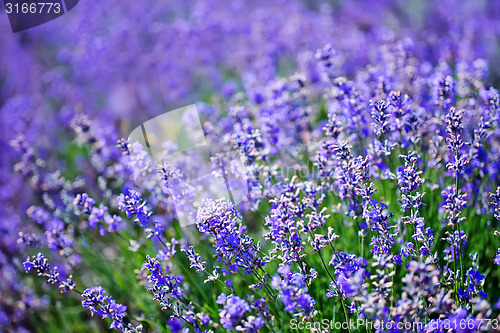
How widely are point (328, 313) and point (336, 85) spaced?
1.66 m

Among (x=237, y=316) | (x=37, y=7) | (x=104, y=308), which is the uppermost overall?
(x=37, y=7)

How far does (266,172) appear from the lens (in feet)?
9.00

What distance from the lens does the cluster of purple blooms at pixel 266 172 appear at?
2293 millimetres

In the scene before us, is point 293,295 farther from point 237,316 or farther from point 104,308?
point 104,308

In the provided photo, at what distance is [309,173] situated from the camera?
146 inches

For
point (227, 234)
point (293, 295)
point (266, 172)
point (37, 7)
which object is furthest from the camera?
point (37, 7)

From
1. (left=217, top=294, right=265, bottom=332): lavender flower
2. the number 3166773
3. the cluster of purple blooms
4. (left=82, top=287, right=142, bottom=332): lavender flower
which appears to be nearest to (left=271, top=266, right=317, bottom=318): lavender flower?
the cluster of purple blooms

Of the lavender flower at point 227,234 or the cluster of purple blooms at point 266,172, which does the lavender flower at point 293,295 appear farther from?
the lavender flower at point 227,234

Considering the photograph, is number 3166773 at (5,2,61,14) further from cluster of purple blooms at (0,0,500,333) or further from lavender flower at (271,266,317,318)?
lavender flower at (271,266,317,318)

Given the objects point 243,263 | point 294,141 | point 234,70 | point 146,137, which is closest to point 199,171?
point 146,137

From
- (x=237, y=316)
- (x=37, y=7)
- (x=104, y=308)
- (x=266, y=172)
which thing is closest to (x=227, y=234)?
(x=237, y=316)

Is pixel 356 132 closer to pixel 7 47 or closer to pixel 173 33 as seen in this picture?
pixel 173 33

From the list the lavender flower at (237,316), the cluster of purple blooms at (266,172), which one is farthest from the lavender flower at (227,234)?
the lavender flower at (237,316)

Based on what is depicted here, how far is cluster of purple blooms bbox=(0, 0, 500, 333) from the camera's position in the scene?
229cm
